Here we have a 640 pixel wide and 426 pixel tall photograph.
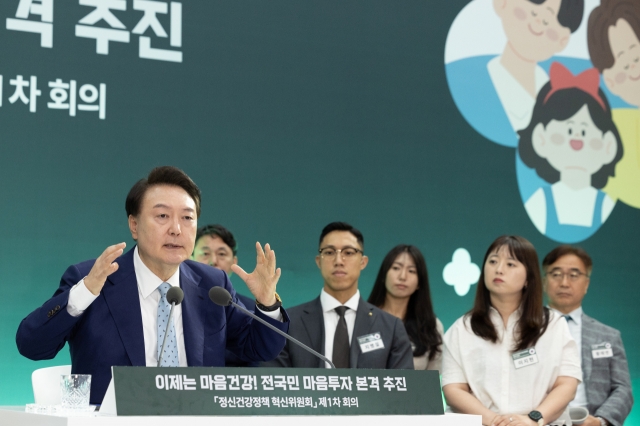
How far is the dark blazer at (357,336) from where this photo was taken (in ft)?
12.9

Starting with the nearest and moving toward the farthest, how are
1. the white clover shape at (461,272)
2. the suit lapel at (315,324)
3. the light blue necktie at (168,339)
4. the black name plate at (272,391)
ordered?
the black name plate at (272,391)
the light blue necktie at (168,339)
the suit lapel at (315,324)
the white clover shape at (461,272)

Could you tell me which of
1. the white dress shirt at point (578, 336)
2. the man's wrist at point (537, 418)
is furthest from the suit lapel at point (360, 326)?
the white dress shirt at point (578, 336)

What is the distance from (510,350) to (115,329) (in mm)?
1985

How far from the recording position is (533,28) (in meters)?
5.75

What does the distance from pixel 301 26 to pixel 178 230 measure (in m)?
2.63

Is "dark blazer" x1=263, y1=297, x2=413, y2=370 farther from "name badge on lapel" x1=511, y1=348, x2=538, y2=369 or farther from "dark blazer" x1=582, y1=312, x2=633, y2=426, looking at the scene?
"dark blazer" x1=582, y1=312, x2=633, y2=426

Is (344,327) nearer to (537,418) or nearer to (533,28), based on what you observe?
(537,418)

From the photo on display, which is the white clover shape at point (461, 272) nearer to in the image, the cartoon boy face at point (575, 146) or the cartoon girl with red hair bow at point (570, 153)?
the cartoon girl with red hair bow at point (570, 153)

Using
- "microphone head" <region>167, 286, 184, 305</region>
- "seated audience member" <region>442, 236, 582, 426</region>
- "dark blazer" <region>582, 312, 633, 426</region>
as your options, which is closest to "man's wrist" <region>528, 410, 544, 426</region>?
"seated audience member" <region>442, 236, 582, 426</region>

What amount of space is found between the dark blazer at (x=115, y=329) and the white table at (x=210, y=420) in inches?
18.2

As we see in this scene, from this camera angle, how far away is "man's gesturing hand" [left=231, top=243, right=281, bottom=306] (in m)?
2.69

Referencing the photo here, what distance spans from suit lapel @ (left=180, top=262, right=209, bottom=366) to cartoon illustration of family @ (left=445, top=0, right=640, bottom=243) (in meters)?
3.09

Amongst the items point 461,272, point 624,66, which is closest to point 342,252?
point 461,272

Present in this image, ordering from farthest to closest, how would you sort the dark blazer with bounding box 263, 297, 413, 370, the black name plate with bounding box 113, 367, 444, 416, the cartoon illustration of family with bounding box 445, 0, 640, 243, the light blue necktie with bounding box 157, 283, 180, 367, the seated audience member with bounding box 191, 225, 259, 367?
1. the cartoon illustration of family with bounding box 445, 0, 640, 243
2. the seated audience member with bounding box 191, 225, 259, 367
3. the dark blazer with bounding box 263, 297, 413, 370
4. the light blue necktie with bounding box 157, 283, 180, 367
5. the black name plate with bounding box 113, 367, 444, 416
